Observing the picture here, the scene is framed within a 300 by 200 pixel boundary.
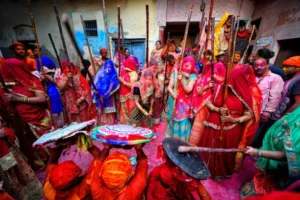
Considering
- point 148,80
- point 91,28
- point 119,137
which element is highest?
point 91,28

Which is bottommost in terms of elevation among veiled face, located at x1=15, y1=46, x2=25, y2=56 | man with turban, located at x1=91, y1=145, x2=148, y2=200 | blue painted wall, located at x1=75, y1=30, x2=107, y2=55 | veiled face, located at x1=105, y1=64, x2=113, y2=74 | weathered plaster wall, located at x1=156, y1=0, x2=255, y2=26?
man with turban, located at x1=91, y1=145, x2=148, y2=200

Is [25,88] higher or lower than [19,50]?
lower

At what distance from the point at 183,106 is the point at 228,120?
0.85 metres

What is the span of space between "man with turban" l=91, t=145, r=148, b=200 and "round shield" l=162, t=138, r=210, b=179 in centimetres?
42

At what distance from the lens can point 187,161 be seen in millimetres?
1195

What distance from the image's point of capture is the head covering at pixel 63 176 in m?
1.27

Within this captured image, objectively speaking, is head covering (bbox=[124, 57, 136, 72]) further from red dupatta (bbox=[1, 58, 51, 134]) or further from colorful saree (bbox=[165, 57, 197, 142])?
red dupatta (bbox=[1, 58, 51, 134])

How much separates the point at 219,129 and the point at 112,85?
251 centimetres

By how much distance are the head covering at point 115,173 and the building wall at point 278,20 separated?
24.5 ft

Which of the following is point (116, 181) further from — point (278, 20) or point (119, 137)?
point (278, 20)

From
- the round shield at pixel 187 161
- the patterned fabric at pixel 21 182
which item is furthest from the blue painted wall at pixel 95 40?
the round shield at pixel 187 161

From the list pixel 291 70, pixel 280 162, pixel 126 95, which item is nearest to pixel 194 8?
pixel 291 70

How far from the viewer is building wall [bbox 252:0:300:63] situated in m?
5.30

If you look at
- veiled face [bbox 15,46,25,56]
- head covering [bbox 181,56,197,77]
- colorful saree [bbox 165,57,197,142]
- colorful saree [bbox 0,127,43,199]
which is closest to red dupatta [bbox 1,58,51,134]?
colorful saree [bbox 0,127,43,199]
